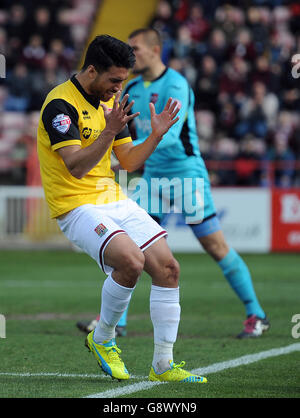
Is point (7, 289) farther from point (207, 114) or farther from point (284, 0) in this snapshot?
point (284, 0)

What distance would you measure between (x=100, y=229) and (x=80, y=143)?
53 cm

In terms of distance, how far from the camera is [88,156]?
16.5 feet

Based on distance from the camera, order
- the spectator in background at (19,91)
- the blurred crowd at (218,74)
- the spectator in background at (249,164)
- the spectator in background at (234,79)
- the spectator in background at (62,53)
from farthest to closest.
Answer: the spectator in background at (62,53) < the spectator in background at (234,79) < the spectator in background at (19,91) < the blurred crowd at (218,74) < the spectator in background at (249,164)

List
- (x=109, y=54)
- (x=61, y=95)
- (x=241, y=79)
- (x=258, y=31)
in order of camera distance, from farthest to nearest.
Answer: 1. (x=258, y=31)
2. (x=241, y=79)
3. (x=61, y=95)
4. (x=109, y=54)

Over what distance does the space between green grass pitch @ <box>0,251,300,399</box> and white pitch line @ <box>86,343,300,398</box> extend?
6 cm

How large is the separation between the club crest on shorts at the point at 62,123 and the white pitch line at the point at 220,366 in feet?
5.06

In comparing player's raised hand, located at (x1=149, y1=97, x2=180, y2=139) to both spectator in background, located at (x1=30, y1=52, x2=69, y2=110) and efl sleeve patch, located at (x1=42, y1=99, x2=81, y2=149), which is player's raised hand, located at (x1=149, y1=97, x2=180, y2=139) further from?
spectator in background, located at (x1=30, y1=52, x2=69, y2=110)

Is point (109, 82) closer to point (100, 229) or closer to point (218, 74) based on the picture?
point (100, 229)

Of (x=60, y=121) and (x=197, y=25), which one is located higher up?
(x=60, y=121)

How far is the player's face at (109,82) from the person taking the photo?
527cm

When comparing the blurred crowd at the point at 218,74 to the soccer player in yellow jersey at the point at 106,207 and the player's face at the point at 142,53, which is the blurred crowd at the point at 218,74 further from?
the soccer player in yellow jersey at the point at 106,207

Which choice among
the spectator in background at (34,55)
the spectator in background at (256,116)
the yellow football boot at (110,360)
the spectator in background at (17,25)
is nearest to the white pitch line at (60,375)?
the yellow football boot at (110,360)

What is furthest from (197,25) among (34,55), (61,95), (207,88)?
(61,95)
